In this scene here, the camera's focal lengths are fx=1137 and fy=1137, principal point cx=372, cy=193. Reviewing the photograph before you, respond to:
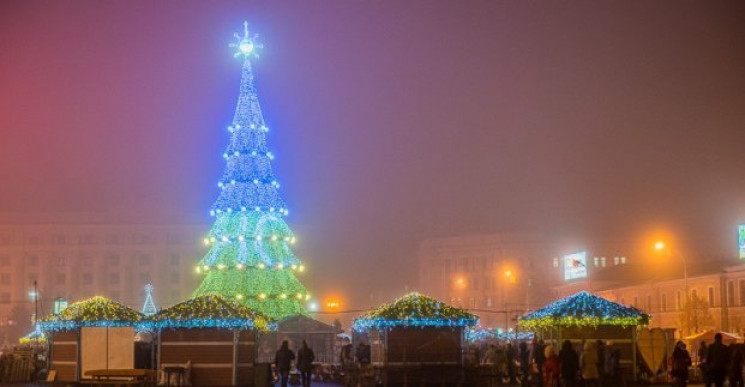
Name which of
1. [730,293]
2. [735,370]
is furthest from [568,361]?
[730,293]

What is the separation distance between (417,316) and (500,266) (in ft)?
352

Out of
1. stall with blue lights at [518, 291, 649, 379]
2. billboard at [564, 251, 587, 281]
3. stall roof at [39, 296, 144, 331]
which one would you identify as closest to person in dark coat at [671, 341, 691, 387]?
stall with blue lights at [518, 291, 649, 379]

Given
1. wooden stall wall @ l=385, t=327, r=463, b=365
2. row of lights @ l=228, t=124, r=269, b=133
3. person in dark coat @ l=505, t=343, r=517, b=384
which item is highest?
row of lights @ l=228, t=124, r=269, b=133

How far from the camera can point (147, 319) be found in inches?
1441

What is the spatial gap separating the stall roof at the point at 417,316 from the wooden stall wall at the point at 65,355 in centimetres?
1004

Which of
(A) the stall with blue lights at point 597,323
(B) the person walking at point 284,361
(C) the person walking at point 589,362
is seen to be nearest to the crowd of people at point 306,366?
(B) the person walking at point 284,361

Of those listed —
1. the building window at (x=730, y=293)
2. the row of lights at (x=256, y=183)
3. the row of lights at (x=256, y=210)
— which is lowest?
the building window at (x=730, y=293)

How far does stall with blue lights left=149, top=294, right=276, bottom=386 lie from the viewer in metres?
35.4

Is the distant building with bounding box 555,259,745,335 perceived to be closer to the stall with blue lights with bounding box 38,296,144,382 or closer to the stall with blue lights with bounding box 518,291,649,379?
the stall with blue lights with bounding box 518,291,649,379

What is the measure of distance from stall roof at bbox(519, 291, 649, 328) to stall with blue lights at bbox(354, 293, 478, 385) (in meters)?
2.80

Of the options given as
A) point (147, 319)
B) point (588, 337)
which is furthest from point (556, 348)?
point (147, 319)

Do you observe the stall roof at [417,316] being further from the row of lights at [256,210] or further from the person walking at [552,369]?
the row of lights at [256,210]

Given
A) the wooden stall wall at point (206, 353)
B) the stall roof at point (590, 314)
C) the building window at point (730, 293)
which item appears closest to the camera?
the wooden stall wall at point (206, 353)

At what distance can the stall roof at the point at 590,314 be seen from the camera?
36875 millimetres
